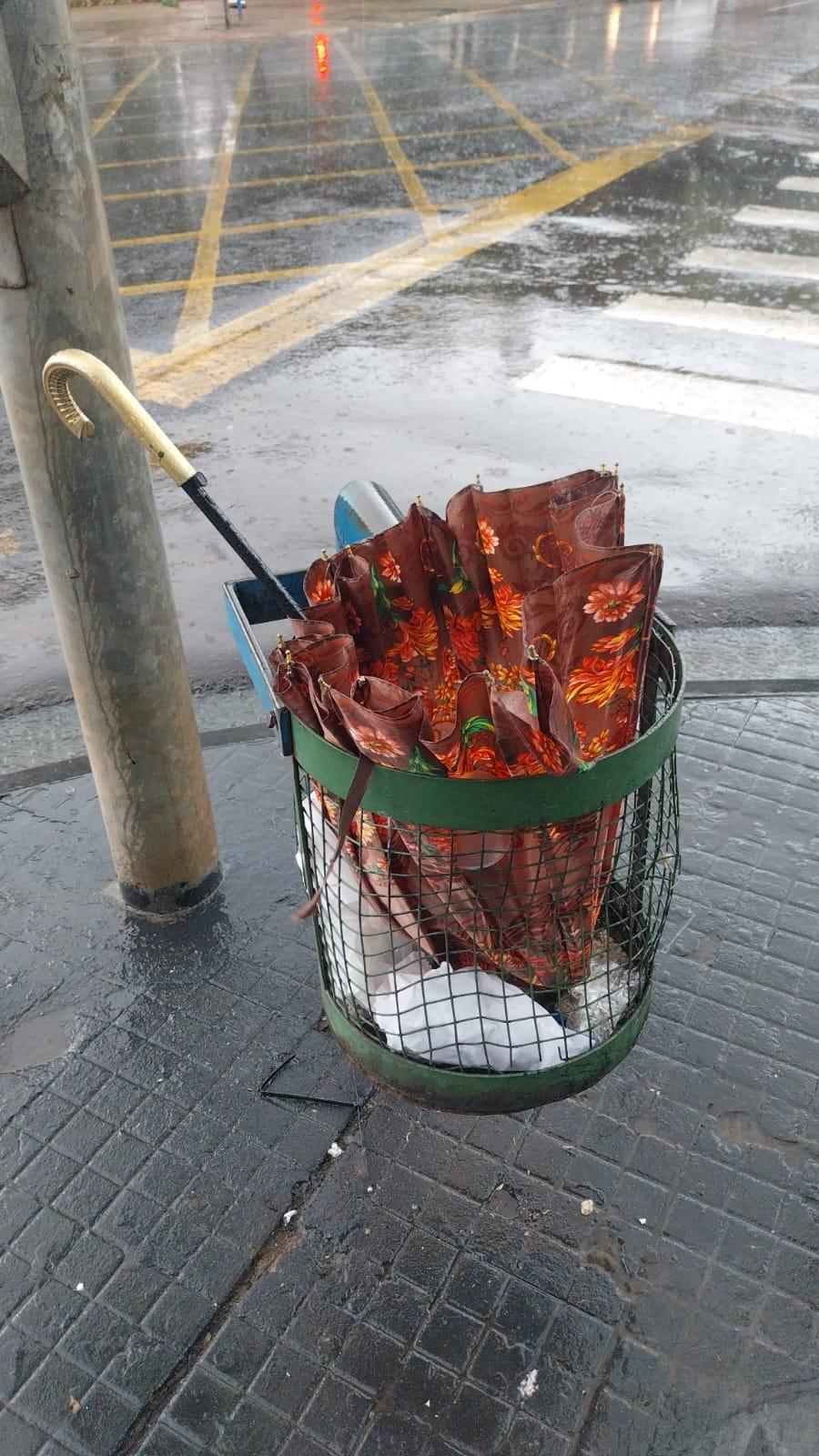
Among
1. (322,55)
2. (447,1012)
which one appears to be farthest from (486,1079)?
(322,55)

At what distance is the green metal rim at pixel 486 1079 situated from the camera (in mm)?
2008

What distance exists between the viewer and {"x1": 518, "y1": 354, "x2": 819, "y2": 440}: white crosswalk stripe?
6445 mm

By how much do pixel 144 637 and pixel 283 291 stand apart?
6.61 meters

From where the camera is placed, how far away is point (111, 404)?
2.01m

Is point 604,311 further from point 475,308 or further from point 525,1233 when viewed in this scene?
point 525,1233

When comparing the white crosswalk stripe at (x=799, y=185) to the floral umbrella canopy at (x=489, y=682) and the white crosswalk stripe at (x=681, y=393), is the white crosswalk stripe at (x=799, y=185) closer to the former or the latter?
the white crosswalk stripe at (x=681, y=393)

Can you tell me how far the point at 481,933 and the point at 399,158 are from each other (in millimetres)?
12478

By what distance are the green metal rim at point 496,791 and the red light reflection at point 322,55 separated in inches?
713

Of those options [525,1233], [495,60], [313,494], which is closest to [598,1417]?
[525,1233]

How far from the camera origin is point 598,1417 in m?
2.19

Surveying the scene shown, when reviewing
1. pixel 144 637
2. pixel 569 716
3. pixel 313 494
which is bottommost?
pixel 313 494

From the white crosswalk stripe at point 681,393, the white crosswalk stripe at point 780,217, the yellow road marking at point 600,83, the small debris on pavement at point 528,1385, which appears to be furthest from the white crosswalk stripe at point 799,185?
the small debris on pavement at point 528,1385

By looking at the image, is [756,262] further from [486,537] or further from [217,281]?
[486,537]

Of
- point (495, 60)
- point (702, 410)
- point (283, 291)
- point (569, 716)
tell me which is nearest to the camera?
point (569, 716)
